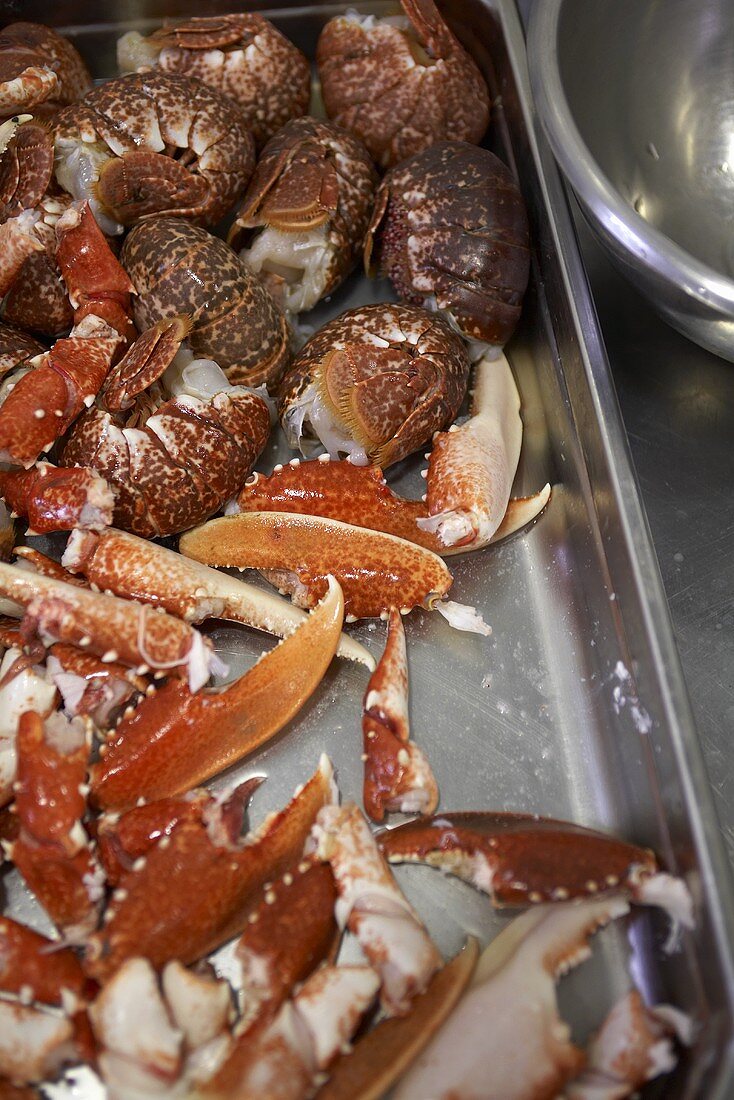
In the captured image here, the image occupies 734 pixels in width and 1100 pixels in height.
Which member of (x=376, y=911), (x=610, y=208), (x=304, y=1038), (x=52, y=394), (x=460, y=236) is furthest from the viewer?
(x=460, y=236)

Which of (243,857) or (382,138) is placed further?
(382,138)

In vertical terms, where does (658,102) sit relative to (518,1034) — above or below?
above

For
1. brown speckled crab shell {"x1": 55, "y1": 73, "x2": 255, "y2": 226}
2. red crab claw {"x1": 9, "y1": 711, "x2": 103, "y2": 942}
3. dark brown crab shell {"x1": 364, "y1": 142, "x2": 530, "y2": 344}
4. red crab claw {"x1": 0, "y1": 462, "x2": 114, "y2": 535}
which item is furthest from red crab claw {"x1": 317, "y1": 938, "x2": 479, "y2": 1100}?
brown speckled crab shell {"x1": 55, "y1": 73, "x2": 255, "y2": 226}

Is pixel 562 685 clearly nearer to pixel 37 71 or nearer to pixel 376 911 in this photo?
pixel 376 911

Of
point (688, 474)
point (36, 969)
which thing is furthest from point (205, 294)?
point (36, 969)

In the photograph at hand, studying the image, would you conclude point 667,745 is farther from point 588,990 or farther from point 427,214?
point 427,214

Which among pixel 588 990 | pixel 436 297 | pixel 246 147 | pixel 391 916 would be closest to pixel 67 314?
pixel 246 147
